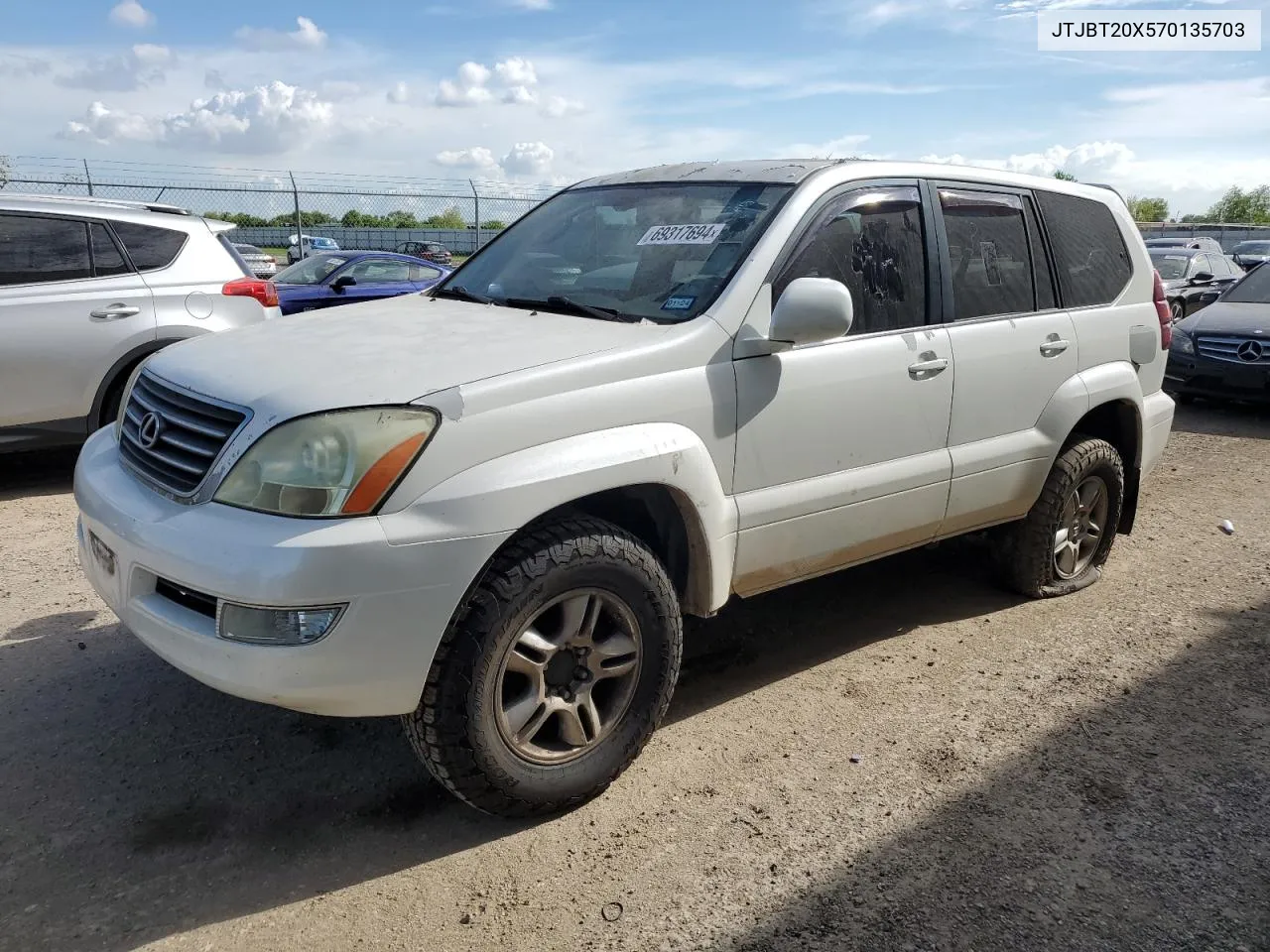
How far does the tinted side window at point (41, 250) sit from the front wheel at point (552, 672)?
4.81 metres

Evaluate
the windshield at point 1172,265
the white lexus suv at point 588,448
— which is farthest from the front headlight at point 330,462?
the windshield at point 1172,265

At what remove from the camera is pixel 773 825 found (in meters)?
2.88

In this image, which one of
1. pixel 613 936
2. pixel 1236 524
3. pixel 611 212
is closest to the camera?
pixel 613 936

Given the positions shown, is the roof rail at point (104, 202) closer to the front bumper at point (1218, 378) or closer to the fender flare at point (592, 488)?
the fender flare at point (592, 488)

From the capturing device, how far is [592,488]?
2738 millimetres

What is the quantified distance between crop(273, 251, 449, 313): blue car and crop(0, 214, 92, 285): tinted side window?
5.09 m

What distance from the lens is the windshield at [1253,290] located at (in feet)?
33.2

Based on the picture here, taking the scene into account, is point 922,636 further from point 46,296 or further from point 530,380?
point 46,296

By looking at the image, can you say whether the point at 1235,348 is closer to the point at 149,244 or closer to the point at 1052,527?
the point at 1052,527

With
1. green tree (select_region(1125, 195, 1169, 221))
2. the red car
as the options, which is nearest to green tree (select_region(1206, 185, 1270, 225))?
green tree (select_region(1125, 195, 1169, 221))

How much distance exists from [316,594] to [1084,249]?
147 inches

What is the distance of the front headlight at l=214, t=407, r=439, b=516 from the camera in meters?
2.46

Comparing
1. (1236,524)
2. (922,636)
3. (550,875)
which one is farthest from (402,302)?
(1236,524)

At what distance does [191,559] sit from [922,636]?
9.67 feet
